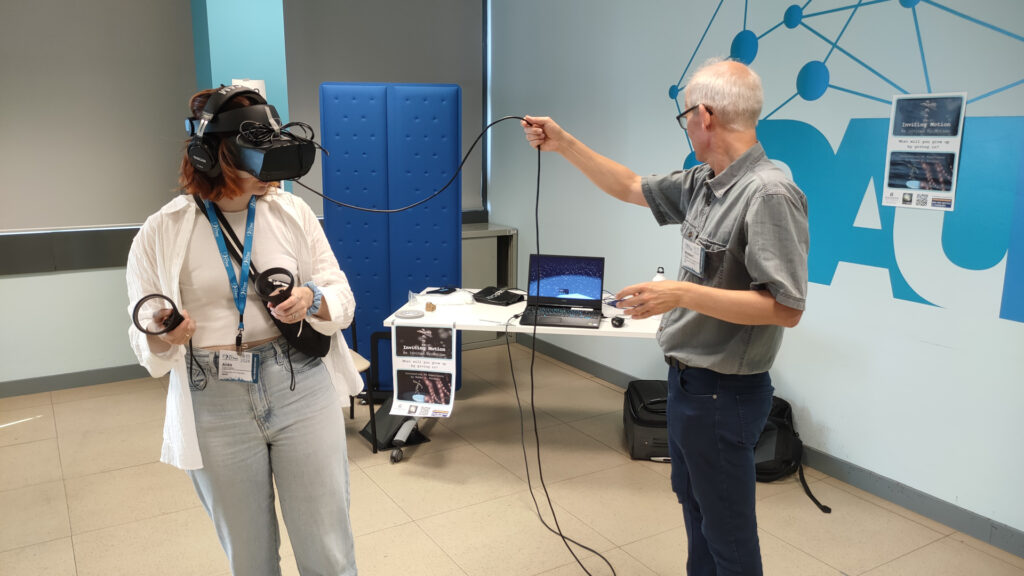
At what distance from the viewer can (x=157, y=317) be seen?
1413mm

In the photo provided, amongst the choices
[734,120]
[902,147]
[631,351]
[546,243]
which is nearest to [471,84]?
[546,243]

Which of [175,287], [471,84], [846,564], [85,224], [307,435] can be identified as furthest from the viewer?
[471,84]

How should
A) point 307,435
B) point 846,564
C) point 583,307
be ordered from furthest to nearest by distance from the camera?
point 583,307 < point 846,564 < point 307,435

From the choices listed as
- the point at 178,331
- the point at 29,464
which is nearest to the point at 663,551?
the point at 178,331

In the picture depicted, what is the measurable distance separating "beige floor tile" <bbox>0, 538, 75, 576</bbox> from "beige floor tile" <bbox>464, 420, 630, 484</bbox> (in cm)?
174

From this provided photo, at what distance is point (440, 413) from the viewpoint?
3.07 metres

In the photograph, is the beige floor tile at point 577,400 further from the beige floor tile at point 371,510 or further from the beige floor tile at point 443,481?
the beige floor tile at point 371,510

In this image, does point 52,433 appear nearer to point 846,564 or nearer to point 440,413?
point 440,413

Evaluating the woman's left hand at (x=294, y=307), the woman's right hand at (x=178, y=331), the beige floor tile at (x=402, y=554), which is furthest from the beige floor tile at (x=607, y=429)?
the woman's right hand at (x=178, y=331)

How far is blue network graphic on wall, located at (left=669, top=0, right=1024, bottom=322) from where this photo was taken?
250 centimetres

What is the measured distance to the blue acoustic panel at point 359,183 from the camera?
374cm

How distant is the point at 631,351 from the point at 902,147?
6.44 feet

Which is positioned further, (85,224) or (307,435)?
(85,224)

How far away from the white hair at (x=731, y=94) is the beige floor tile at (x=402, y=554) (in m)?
1.75
